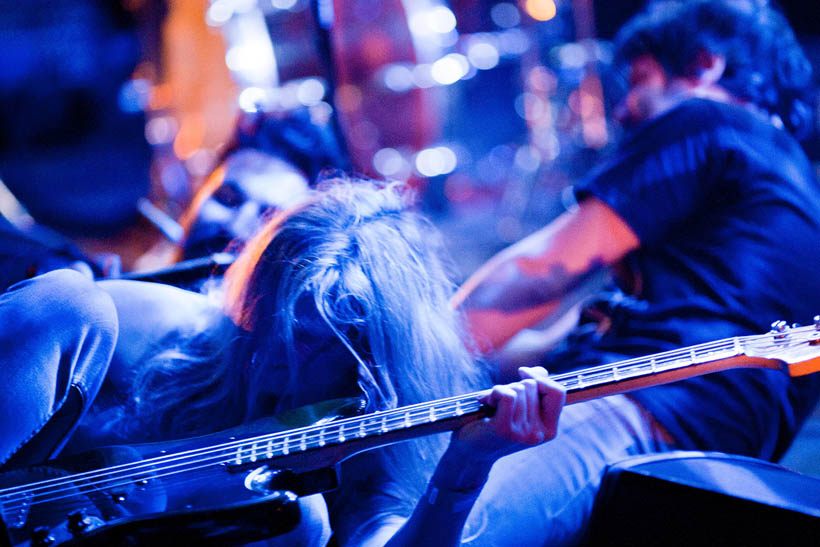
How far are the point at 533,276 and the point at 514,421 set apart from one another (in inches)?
26.1

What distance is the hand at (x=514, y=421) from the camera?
0.71 meters

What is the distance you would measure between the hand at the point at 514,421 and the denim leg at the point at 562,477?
0.74 feet

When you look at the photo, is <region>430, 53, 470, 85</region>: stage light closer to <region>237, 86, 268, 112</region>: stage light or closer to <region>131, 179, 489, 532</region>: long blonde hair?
<region>237, 86, 268, 112</region>: stage light

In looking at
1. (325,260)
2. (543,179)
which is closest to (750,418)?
(325,260)

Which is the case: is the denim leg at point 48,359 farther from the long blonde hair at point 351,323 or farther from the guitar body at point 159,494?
the long blonde hair at point 351,323

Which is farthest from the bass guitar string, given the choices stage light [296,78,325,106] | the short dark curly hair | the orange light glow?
the orange light glow

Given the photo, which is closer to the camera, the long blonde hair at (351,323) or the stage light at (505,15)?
the long blonde hair at (351,323)

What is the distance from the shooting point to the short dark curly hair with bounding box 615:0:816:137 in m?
1.36

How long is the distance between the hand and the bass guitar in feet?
0.07

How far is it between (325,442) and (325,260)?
27 cm

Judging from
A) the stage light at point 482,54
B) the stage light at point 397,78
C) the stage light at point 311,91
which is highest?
the stage light at point 311,91

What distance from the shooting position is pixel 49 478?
75 cm

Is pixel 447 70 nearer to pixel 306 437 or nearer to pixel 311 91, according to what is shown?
pixel 311 91

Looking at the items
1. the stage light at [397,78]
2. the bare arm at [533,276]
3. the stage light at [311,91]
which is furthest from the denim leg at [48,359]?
the stage light at [397,78]
